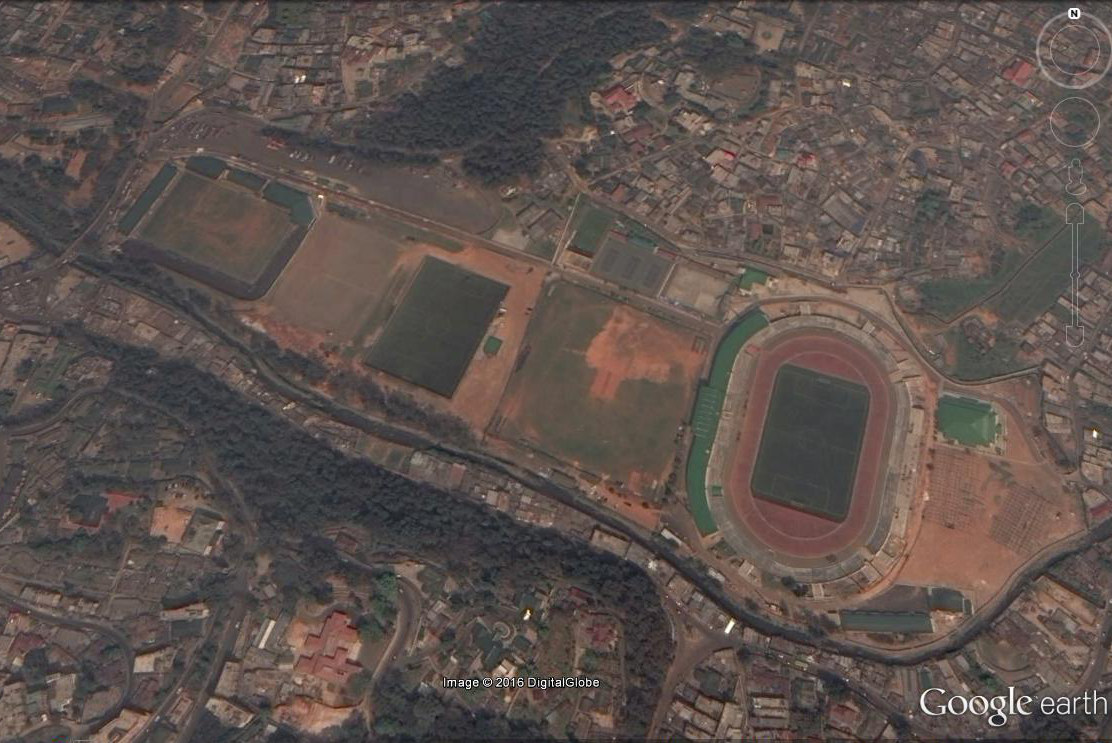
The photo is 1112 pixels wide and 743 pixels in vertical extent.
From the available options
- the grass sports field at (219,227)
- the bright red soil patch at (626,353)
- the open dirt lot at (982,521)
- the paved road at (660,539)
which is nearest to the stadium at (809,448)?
the open dirt lot at (982,521)

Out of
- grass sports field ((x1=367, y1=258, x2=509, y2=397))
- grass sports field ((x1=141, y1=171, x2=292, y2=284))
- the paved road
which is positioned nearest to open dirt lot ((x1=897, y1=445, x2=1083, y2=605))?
the paved road

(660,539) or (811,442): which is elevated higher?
(811,442)

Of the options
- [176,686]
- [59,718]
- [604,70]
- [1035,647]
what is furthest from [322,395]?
[1035,647]

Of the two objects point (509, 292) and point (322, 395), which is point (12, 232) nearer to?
point (322, 395)

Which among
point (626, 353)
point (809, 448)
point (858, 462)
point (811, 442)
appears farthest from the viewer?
point (626, 353)

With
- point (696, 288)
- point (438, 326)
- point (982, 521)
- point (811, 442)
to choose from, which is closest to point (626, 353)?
point (696, 288)

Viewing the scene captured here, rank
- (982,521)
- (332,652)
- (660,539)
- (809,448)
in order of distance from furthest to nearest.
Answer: (809,448) → (982,521) → (660,539) → (332,652)

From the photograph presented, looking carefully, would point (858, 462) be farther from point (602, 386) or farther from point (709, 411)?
point (602, 386)

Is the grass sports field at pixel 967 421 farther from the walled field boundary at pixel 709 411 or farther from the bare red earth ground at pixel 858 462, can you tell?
the walled field boundary at pixel 709 411

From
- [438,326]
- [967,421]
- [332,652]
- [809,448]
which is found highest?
[967,421]
